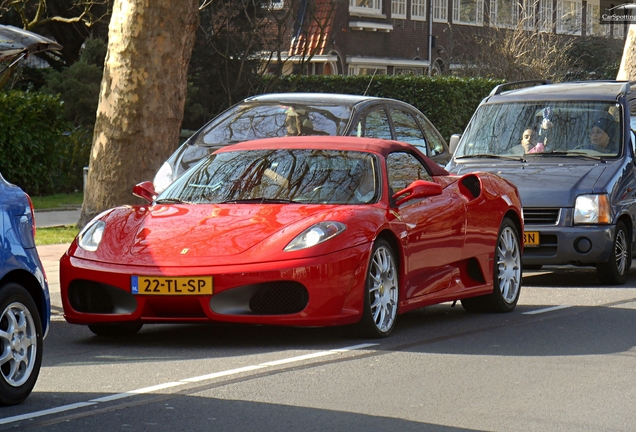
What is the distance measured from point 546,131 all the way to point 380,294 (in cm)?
582

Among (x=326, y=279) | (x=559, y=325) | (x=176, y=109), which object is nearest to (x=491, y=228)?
(x=559, y=325)

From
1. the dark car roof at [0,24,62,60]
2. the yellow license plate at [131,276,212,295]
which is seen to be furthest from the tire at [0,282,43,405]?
the dark car roof at [0,24,62,60]

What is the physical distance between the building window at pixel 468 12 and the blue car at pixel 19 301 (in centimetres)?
4783

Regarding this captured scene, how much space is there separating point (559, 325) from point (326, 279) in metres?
2.35

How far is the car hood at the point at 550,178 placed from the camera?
42.5 ft

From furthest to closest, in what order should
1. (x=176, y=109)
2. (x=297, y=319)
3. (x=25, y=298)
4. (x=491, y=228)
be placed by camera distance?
(x=176, y=109), (x=491, y=228), (x=297, y=319), (x=25, y=298)

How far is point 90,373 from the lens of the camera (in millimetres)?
7719

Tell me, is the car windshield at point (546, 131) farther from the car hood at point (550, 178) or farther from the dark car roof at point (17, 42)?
the dark car roof at point (17, 42)

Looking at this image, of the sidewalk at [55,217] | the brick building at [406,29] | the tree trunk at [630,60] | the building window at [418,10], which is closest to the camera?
the sidewalk at [55,217]

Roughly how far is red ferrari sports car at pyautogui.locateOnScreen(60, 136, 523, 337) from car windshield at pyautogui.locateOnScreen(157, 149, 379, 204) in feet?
0.04

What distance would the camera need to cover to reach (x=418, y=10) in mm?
51625

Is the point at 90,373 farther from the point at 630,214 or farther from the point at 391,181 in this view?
the point at 630,214

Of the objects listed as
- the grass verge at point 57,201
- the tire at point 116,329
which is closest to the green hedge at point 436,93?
the grass verge at point 57,201

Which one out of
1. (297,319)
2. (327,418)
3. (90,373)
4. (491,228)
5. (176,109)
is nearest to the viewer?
(327,418)
